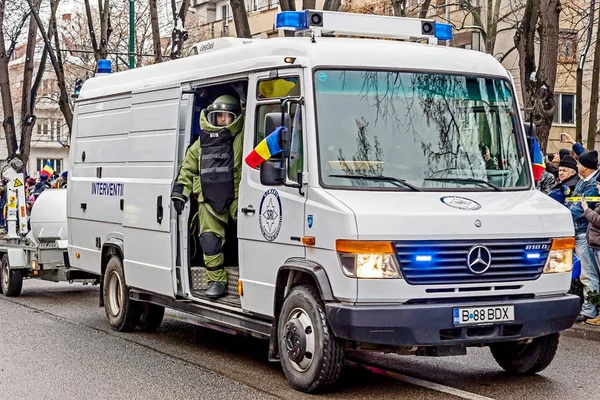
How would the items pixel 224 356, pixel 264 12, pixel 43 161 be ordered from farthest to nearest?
pixel 43 161 → pixel 264 12 → pixel 224 356

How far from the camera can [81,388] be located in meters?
8.62

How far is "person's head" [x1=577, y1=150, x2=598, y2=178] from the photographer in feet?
39.1

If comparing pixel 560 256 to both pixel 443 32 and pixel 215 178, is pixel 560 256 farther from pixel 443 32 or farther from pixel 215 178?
pixel 215 178

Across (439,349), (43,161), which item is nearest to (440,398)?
(439,349)

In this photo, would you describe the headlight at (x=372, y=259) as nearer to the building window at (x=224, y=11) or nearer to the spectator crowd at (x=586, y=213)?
the spectator crowd at (x=586, y=213)

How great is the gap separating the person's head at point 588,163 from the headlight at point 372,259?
4878 mm

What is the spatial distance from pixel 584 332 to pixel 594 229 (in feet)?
3.63

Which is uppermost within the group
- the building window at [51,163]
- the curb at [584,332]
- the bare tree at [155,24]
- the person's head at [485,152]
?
the bare tree at [155,24]

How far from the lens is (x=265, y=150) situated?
8484mm

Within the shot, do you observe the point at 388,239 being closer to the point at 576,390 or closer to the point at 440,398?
the point at 440,398

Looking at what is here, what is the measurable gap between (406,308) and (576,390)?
1.75m

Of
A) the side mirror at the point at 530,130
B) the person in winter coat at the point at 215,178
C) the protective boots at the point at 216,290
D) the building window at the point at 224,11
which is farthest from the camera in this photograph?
the building window at the point at 224,11

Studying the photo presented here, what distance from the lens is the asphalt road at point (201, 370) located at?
27.5ft

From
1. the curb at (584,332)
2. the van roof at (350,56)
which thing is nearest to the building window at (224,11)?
the curb at (584,332)
